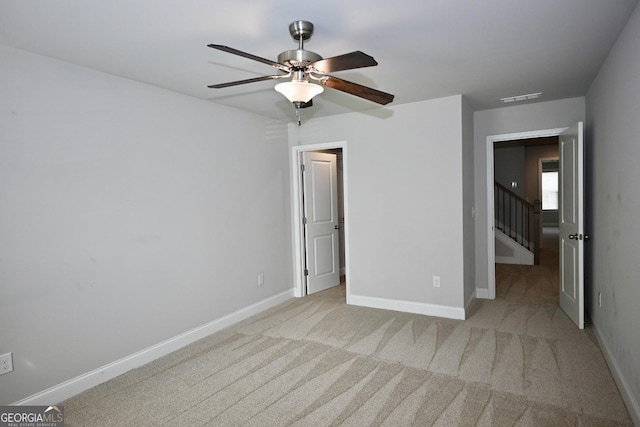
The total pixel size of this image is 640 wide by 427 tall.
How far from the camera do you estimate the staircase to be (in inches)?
269

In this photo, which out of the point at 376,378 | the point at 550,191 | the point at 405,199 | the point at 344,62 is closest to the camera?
the point at 344,62

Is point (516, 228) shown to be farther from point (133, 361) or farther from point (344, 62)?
point (133, 361)

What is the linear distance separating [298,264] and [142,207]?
2.38 m

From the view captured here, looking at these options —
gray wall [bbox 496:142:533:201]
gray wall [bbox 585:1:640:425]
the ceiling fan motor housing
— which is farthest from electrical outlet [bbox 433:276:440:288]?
gray wall [bbox 496:142:533:201]

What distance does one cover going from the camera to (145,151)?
10.7 ft

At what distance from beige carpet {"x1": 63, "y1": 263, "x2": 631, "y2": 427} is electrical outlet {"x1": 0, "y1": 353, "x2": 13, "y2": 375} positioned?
458mm

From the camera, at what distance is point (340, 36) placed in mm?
2373

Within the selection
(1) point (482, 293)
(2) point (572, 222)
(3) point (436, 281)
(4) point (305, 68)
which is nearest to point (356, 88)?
(4) point (305, 68)

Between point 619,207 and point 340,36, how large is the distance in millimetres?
2234

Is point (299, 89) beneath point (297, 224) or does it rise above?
above

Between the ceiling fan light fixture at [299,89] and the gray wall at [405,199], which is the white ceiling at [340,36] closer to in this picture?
the ceiling fan light fixture at [299,89]

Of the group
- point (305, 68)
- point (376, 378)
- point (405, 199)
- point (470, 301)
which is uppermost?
point (305, 68)

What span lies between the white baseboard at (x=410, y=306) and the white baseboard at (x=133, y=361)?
47.2 inches

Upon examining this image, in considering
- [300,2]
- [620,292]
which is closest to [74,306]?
[300,2]
